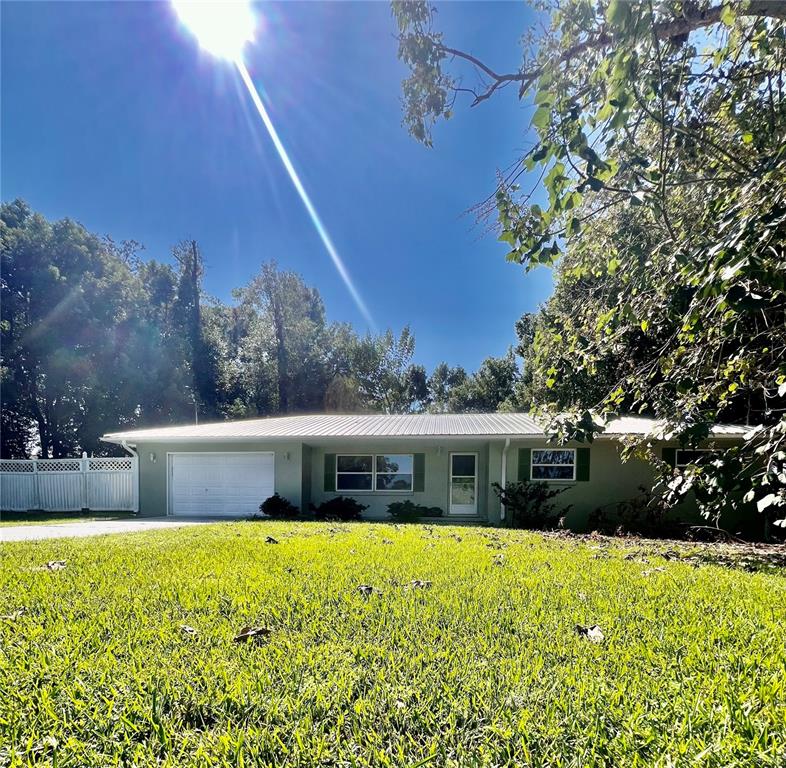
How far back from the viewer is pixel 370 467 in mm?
13117

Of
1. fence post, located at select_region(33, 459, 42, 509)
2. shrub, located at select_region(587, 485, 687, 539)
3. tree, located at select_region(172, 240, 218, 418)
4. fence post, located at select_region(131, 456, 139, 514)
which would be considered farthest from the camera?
tree, located at select_region(172, 240, 218, 418)

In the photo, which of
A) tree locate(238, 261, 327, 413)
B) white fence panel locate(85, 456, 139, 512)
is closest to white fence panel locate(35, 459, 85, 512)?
white fence panel locate(85, 456, 139, 512)

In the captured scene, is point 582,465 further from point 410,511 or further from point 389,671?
point 389,671

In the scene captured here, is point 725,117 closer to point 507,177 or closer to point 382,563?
point 507,177

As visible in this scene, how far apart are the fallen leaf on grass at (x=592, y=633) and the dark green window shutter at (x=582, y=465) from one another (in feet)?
31.6

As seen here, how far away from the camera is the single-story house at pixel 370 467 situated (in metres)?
11.6

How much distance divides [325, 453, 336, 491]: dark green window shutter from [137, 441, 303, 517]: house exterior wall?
845mm

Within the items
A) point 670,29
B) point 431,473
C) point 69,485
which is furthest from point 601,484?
point 69,485

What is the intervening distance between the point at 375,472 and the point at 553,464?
5.15 meters

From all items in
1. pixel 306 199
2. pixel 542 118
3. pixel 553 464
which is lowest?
pixel 553 464

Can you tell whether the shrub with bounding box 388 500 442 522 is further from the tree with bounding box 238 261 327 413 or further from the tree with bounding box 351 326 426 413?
the tree with bounding box 351 326 426 413

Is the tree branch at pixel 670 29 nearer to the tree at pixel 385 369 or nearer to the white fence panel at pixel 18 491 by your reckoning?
the white fence panel at pixel 18 491

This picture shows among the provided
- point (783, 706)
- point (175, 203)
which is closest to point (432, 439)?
point (783, 706)

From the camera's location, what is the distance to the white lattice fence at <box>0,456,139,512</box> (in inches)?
551
